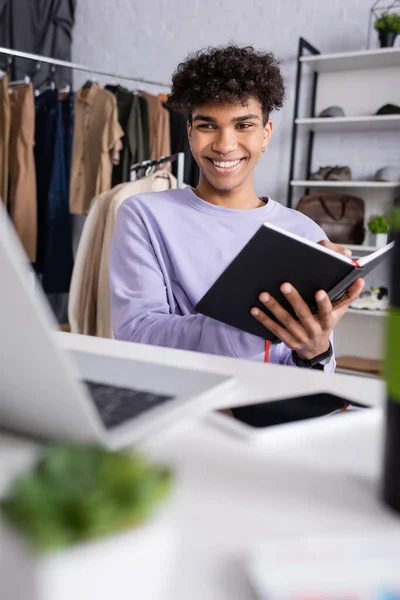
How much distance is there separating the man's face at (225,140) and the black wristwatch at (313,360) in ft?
1.51

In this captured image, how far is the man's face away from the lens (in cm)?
135

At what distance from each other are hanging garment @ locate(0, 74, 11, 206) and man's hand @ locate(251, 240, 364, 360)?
2259mm

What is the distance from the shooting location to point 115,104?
2883 mm

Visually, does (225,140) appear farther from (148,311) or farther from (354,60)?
(354,60)

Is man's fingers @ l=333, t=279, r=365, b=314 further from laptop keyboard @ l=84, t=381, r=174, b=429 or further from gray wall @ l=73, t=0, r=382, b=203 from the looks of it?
gray wall @ l=73, t=0, r=382, b=203

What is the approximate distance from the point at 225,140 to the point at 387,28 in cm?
181

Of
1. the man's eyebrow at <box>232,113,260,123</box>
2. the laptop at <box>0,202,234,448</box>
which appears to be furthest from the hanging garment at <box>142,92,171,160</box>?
the laptop at <box>0,202,234,448</box>

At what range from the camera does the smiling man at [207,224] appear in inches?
44.3

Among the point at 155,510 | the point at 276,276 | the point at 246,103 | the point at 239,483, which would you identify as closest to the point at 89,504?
the point at 155,510

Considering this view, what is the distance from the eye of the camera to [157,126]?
3025 millimetres

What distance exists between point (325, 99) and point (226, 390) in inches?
111

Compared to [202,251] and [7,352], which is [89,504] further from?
[202,251]

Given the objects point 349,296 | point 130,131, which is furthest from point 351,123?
point 349,296

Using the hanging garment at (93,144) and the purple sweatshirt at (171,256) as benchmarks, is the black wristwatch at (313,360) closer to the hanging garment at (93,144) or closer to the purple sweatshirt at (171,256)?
the purple sweatshirt at (171,256)
